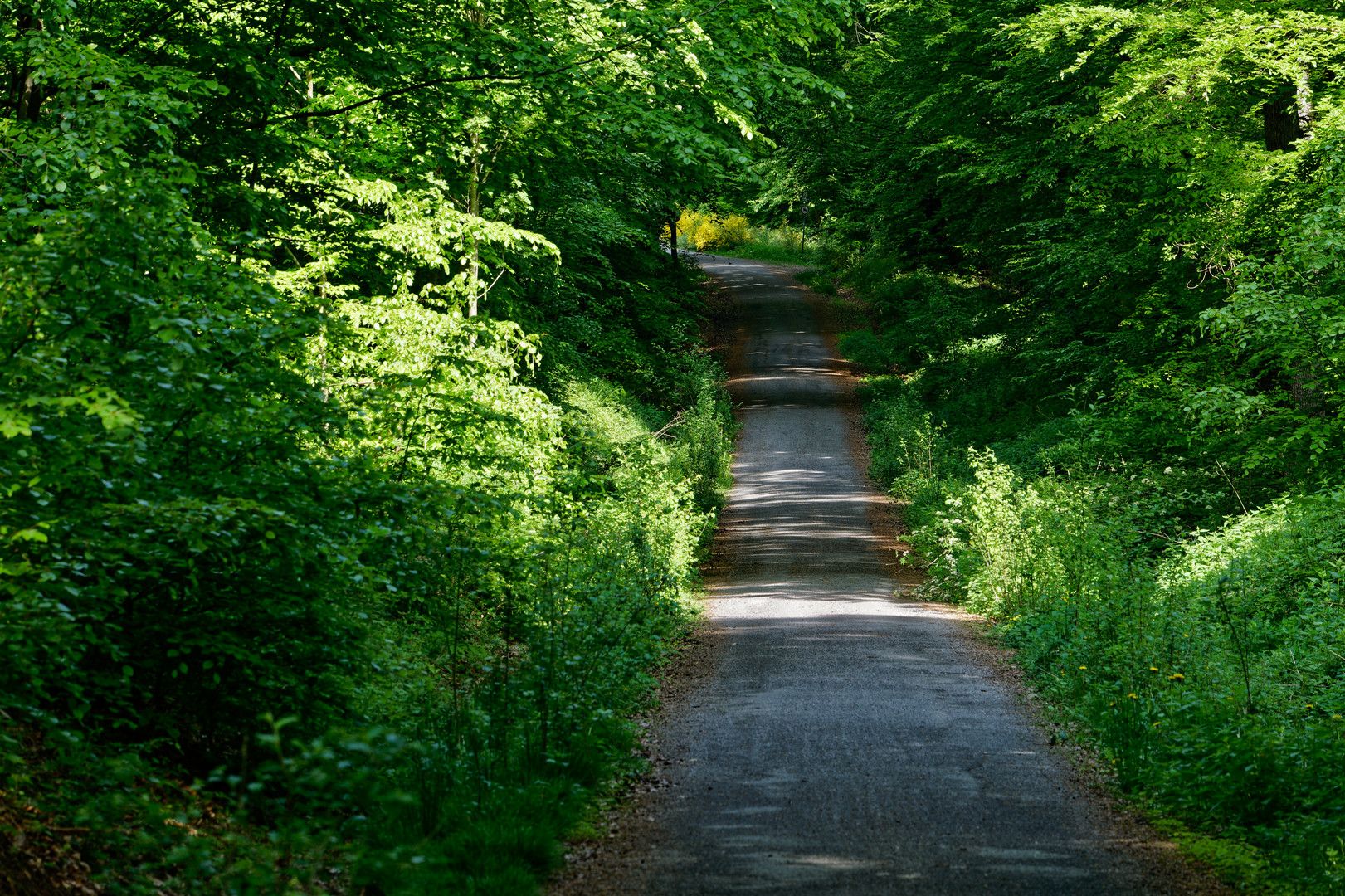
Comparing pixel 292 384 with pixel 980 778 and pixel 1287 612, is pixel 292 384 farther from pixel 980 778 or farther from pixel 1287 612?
pixel 1287 612

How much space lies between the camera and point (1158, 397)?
16.5 metres

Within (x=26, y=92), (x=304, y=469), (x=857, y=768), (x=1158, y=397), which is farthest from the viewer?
(x=1158, y=397)

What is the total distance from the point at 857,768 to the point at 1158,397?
38.9 feet

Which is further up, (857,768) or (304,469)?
(304,469)

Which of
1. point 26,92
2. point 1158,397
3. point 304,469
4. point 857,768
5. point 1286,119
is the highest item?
point 1286,119

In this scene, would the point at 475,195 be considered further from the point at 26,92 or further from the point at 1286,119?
the point at 1286,119

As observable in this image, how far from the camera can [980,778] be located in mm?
7031

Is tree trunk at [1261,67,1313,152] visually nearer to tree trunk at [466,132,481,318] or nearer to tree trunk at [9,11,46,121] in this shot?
tree trunk at [466,132,481,318]

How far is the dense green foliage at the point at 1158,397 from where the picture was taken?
737cm

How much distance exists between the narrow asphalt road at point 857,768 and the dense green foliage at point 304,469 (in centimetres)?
87

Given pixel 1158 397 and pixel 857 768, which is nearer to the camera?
pixel 857 768

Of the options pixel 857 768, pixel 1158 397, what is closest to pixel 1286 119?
pixel 1158 397

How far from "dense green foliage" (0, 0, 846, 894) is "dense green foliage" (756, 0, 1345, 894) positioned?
416cm

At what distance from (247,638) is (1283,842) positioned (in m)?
5.84
